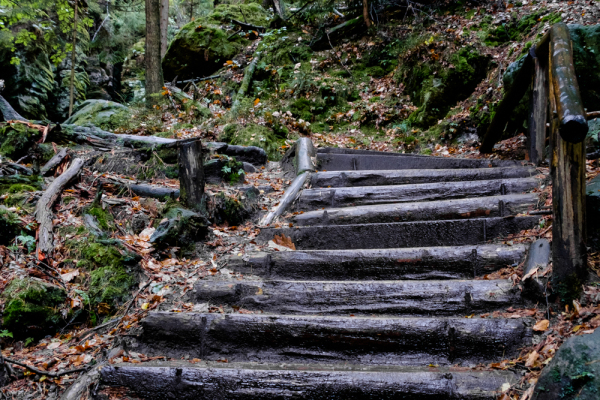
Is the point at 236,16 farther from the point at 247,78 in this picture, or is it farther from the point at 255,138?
the point at 255,138

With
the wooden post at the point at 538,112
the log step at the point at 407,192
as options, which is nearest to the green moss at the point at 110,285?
the log step at the point at 407,192

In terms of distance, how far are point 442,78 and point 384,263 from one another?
22.3 feet

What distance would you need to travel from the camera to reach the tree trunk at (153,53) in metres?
9.59

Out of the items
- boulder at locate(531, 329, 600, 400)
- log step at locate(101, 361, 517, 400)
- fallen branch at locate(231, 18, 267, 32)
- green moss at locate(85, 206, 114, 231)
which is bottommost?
log step at locate(101, 361, 517, 400)

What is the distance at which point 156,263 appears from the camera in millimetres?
3746

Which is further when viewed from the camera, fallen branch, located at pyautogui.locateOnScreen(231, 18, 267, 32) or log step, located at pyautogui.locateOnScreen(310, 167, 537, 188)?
fallen branch, located at pyautogui.locateOnScreen(231, 18, 267, 32)

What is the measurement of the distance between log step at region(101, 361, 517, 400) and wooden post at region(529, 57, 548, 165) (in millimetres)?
3470

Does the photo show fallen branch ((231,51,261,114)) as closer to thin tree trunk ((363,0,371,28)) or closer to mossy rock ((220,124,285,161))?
mossy rock ((220,124,285,161))

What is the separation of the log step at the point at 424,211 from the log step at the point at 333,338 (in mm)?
1493

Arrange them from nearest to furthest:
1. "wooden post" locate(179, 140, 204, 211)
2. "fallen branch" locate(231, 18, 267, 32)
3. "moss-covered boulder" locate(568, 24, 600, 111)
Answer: "moss-covered boulder" locate(568, 24, 600, 111), "wooden post" locate(179, 140, 204, 211), "fallen branch" locate(231, 18, 267, 32)

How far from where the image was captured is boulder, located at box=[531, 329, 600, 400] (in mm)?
1572

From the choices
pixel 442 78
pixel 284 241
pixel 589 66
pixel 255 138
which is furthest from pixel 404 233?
pixel 442 78

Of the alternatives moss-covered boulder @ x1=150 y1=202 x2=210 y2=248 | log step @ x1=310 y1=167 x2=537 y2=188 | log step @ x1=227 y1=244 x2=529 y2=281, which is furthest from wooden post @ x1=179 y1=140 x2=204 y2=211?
log step @ x1=310 y1=167 x2=537 y2=188

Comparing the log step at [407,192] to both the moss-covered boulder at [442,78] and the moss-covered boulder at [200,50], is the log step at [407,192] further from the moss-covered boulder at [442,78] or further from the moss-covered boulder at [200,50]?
the moss-covered boulder at [200,50]
